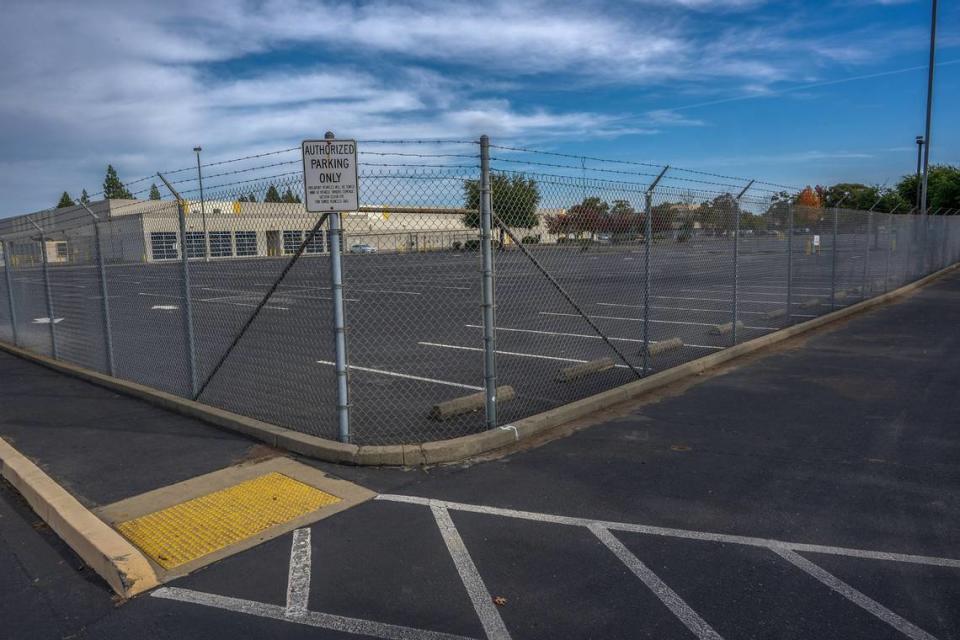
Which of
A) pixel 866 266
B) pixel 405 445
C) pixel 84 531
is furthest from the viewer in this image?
pixel 866 266

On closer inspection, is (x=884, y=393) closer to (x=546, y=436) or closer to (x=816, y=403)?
(x=816, y=403)

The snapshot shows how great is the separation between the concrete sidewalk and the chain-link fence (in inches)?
39.3

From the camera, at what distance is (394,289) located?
705cm

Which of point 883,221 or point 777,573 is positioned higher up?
point 883,221

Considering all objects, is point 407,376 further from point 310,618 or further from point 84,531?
point 310,618

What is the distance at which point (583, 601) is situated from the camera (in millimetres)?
3574

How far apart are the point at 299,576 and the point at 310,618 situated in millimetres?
458

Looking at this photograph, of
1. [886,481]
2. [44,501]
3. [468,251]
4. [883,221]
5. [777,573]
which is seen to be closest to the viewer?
[777,573]

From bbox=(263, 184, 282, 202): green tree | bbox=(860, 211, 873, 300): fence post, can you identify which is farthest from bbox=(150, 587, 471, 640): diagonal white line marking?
bbox=(860, 211, 873, 300): fence post

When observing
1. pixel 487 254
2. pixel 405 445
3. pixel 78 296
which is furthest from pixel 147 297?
pixel 487 254

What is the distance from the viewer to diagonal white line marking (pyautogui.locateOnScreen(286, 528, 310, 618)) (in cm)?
357

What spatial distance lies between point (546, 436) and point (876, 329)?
9.78 m

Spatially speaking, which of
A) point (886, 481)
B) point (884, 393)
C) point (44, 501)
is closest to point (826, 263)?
point (884, 393)

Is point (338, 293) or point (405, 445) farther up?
point (338, 293)
